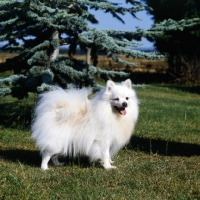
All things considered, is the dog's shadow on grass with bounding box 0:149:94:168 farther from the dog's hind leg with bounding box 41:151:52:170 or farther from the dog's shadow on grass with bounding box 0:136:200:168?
the dog's hind leg with bounding box 41:151:52:170

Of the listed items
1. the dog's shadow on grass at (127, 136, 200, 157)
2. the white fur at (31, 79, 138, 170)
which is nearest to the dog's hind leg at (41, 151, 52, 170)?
the white fur at (31, 79, 138, 170)

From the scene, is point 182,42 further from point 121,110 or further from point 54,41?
point 121,110

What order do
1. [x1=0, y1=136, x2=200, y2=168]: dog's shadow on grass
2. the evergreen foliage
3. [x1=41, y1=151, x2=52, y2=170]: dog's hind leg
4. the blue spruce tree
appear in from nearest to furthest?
[x1=41, y1=151, x2=52, y2=170]: dog's hind leg < [x1=0, y1=136, x2=200, y2=168]: dog's shadow on grass < the blue spruce tree < the evergreen foliage

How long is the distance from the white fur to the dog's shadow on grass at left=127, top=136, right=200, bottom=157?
1254 mm

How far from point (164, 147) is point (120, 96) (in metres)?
2.31

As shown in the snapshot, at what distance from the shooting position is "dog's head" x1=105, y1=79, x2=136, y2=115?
6711 mm

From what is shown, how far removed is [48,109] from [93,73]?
11.7 feet

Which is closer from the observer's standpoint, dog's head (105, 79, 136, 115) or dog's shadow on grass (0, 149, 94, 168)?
dog's head (105, 79, 136, 115)

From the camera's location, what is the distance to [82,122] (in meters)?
6.82

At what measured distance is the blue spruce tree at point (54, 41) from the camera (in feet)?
30.8

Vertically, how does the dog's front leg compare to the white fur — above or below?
below

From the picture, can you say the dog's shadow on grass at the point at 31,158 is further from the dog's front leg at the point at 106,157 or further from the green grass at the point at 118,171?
the dog's front leg at the point at 106,157

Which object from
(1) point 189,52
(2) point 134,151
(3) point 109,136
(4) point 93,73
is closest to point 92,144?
(3) point 109,136

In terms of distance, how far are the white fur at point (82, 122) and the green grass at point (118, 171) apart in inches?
10.6
